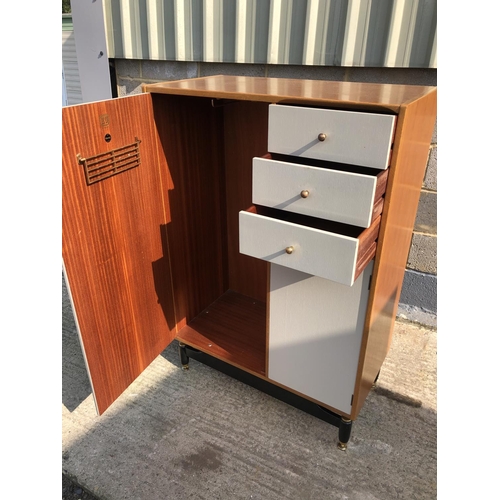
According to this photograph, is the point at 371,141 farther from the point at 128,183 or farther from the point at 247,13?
the point at 247,13

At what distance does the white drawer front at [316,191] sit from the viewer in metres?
0.99

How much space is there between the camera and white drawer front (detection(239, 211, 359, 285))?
1.01 m

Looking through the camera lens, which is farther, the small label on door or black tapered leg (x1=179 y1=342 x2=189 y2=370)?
black tapered leg (x1=179 y1=342 x2=189 y2=370)

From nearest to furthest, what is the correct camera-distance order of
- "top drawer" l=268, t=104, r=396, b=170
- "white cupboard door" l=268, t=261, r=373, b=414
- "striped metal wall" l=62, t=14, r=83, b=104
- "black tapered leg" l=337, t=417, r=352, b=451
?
1. "top drawer" l=268, t=104, r=396, b=170
2. "white cupboard door" l=268, t=261, r=373, b=414
3. "black tapered leg" l=337, t=417, r=352, b=451
4. "striped metal wall" l=62, t=14, r=83, b=104

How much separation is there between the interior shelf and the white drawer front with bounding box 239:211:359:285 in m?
0.63

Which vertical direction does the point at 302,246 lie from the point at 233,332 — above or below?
above

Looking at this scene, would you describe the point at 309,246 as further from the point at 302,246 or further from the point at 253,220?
the point at 253,220

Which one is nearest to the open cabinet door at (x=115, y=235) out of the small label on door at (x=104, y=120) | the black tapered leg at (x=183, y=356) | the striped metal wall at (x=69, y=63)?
the small label on door at (x=104, y=120)

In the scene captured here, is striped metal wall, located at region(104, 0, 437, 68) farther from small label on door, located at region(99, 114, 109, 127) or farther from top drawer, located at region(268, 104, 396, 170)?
small label on door, located at region(99, 114, 109, 127)

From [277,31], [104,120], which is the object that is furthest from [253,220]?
[277,31]

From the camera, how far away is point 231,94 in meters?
1.16

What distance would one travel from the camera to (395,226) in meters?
1.24

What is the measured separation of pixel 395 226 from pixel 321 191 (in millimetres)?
339

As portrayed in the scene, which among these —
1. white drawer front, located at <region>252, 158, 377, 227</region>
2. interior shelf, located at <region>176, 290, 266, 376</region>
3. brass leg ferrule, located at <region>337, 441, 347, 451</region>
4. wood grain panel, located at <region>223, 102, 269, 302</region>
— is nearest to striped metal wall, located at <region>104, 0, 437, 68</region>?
wood grain panel, located at <region>223, 102, 269, 302</region>
